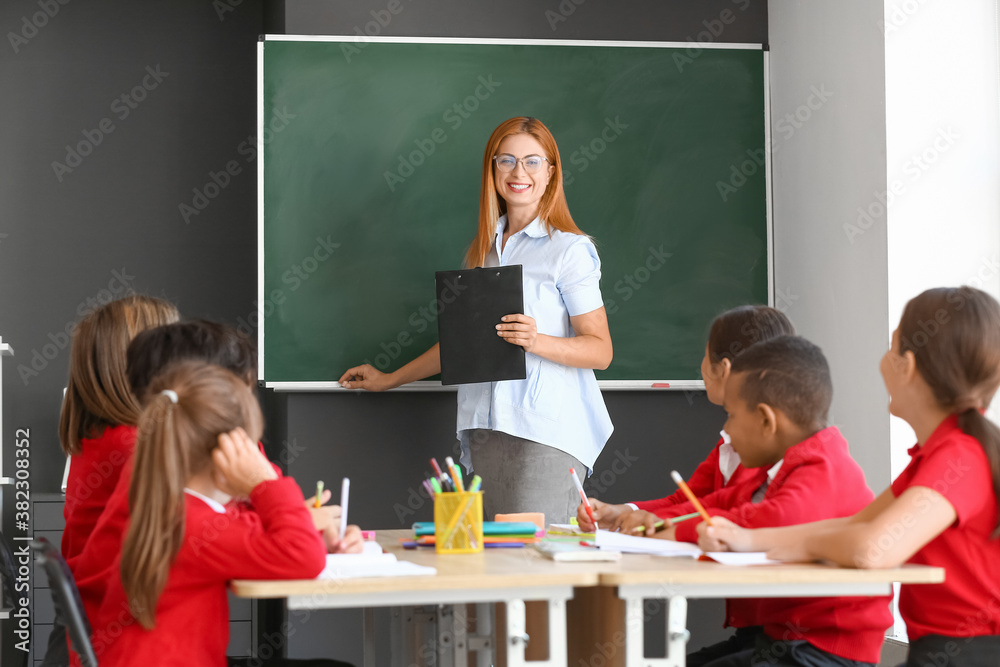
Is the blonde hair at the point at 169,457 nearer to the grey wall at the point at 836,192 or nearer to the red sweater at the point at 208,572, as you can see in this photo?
the red sweater at the point at 208,572

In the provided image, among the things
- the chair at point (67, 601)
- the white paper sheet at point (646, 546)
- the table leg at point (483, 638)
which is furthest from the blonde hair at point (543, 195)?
the chair at point (67, 601)

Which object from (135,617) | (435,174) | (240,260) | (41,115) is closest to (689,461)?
(435,174)

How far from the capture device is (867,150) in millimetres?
3092

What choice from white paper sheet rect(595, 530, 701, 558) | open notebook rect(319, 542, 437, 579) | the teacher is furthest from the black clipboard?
open notebook rect(319, 542, 437, 579)

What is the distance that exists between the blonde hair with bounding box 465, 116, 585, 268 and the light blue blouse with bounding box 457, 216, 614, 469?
0.04 metres

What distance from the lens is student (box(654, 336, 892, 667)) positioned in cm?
174

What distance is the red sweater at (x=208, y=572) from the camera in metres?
1.46

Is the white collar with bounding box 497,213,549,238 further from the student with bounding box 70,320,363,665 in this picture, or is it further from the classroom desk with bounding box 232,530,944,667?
the classroom desk with bounding box 232,530,944,667

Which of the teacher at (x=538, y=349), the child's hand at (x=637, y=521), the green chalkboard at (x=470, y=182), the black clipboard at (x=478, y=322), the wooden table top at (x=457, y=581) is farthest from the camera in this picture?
the green chalkboard at (x=470, y=182)

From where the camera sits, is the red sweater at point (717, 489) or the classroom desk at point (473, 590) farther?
the red sweater at point (717, 489)

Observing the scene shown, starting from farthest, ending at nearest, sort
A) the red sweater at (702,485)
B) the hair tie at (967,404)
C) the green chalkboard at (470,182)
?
the green chalkboard at (470,182), the red sweater at (702,485), the hair tie at (967,404)

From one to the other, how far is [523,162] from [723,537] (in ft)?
5.29

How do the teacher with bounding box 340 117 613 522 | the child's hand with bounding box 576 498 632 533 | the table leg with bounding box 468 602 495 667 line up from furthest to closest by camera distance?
the teacher with bounding box 340 117 613 522
the child's hand with bounding box 576 498 632 533
the table leg with bounding box 468 602 495 667

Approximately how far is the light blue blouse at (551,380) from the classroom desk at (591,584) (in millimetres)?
1320
